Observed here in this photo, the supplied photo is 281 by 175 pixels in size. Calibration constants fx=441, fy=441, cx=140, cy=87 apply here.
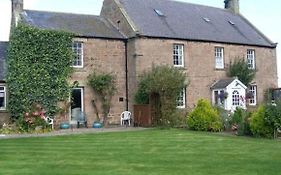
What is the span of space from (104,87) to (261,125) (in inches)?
469

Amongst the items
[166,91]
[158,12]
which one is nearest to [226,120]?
[166,91]

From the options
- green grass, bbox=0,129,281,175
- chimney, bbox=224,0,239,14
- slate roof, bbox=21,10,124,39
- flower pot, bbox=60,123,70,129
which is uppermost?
chimney, bbox=224,0,239,14

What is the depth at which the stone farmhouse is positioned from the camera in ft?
97.4

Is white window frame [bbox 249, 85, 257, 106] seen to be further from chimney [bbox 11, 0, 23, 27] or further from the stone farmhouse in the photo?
chimney [bbox 11, 0, 23, 27]

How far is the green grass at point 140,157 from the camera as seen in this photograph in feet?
36.4

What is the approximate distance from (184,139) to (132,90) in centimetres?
1225

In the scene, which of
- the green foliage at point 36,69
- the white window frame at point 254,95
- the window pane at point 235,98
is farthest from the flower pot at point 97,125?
the white window frame at point 254,95

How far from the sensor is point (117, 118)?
30391 millimetres

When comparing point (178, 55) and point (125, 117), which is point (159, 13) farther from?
point (125, 117)

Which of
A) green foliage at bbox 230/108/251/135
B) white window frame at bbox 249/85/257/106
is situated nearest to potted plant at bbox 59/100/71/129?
green foliage at bbox 230/108/251/135

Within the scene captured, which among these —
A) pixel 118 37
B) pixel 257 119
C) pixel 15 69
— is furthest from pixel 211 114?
pixel 15 69

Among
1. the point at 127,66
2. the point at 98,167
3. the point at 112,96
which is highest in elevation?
the point at 127,66

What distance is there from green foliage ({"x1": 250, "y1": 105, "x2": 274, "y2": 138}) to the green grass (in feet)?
10.1

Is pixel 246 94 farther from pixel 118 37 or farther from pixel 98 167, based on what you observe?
pixel 98 167
